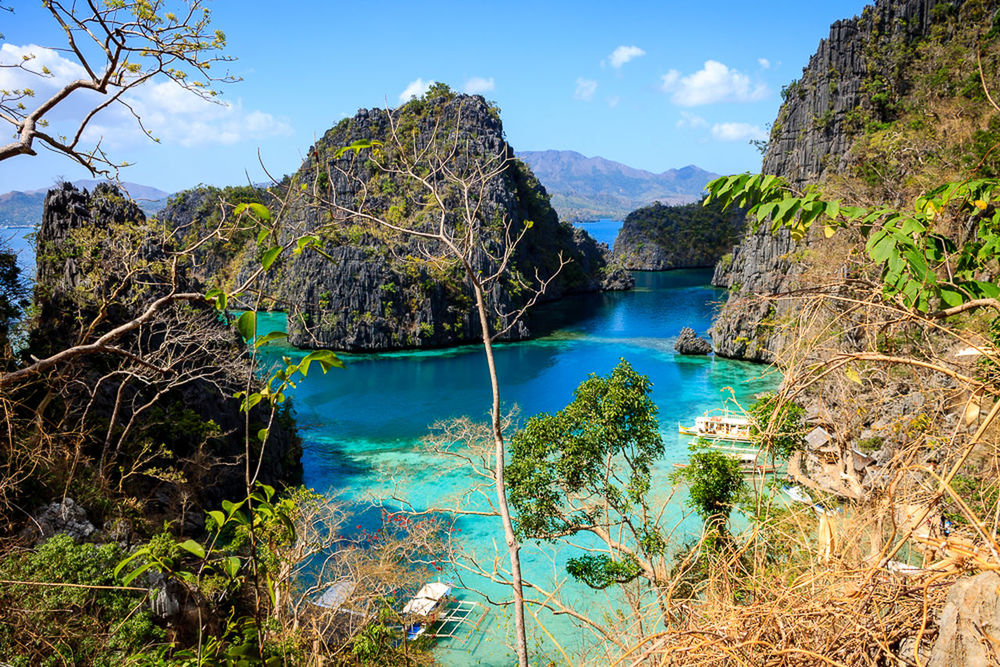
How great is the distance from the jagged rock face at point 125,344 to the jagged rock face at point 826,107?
57.0 feet

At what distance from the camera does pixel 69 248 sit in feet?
38.9

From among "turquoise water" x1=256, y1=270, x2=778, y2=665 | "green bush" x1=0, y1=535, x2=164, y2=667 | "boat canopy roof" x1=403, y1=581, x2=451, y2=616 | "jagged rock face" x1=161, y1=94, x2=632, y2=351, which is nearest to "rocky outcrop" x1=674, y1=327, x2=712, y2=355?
"turquoise water" x1=256, y1=270, x2=778, y2=665

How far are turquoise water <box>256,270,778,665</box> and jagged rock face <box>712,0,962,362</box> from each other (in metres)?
3.45

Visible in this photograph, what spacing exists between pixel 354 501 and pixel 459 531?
10.2 ft

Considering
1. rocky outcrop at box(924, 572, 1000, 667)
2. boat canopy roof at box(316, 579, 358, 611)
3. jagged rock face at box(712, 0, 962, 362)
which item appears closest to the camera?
rocky outcrop at box(924, 572, 1000, 667)

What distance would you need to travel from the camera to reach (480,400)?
23.5 meters

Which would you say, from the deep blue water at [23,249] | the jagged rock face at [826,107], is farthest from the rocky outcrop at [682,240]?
the deep blue water at [23,249]

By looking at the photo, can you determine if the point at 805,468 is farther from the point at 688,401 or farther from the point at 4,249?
the point at 4,249

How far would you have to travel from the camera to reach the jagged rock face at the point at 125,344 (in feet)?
34.4

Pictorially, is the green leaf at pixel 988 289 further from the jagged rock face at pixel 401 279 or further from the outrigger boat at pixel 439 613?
the jagged rock face at pixel 401 279

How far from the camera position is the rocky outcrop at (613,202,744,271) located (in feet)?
205

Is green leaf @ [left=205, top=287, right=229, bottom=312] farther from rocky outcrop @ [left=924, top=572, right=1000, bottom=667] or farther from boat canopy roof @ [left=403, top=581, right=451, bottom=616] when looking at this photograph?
boat canopy roof @ [left=403, top=581, right=451, bottom=616]

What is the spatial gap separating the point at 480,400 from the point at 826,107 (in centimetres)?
1849

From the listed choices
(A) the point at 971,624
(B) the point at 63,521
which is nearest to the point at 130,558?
(A) the point at 971,624
